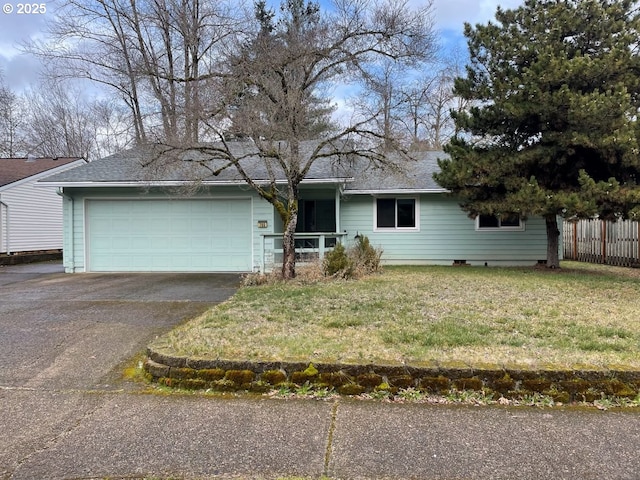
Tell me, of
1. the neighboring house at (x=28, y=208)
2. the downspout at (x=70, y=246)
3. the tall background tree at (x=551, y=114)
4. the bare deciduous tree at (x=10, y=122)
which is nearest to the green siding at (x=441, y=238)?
the tall background tree at (x=551, y=114)

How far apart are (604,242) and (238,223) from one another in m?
11.5

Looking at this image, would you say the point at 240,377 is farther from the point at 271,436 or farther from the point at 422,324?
the point at 422,324

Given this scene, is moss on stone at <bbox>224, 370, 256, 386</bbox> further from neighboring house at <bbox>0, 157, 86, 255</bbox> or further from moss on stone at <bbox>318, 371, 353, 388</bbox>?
neighboring house at <bbox>0, 157, 86, 255</bbox>

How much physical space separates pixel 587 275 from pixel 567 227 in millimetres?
6789

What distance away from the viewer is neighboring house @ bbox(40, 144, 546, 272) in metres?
11.4

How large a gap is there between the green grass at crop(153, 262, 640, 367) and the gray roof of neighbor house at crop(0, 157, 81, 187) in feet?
46.3

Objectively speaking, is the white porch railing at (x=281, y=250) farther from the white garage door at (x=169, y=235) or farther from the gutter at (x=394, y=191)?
the gutter at (x=394, y=191)

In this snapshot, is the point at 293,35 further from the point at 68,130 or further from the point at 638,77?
the point at 68,130

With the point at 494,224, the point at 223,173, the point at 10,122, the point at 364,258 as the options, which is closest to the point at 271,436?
the point at 364,258

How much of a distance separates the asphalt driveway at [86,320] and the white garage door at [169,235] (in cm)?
129

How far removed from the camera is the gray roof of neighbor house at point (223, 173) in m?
8.91

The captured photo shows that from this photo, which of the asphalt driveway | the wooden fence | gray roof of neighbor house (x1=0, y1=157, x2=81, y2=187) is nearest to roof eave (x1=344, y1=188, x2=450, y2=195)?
the wooden fence

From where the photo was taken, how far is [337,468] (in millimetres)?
2432

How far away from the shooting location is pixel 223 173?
1125 centimetres
